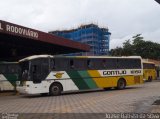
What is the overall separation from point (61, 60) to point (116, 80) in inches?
212

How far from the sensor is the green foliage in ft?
237

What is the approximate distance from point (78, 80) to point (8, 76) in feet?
21.5

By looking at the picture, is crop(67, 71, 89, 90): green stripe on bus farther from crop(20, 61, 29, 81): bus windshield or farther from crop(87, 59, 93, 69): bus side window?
crop(20, 61, 29, 81): bus windshield

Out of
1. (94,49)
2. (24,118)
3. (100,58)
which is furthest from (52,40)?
(94,49)

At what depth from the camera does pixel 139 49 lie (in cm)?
7475

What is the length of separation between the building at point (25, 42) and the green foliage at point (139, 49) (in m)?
31.3

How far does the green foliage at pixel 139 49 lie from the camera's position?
72.2 meters

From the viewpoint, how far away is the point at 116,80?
31.2m

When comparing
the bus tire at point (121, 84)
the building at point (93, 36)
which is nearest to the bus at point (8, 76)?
the bus tire at point (121, 84)

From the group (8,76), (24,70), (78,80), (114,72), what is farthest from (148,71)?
(24,70)

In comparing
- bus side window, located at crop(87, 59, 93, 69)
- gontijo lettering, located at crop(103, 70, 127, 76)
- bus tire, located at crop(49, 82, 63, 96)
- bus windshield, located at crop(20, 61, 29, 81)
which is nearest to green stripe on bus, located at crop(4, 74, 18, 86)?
bus windshield, located at crop(20, 61, 29, 81)

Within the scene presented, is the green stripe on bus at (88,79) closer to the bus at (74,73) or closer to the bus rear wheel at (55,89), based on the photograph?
the bus at (74,73)

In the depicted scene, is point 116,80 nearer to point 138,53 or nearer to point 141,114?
point 141,114

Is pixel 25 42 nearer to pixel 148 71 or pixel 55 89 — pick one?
pixel 55 89
